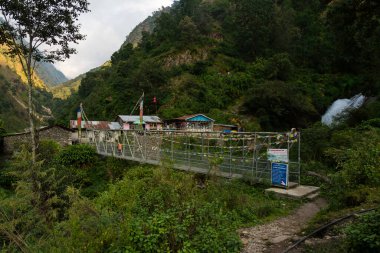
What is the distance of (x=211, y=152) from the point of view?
Answer: 1563cm

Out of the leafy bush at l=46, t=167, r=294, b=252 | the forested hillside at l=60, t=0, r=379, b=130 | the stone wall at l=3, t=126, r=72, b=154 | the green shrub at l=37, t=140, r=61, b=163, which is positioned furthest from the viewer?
the forested hillside at l=60, t=0, r=379, b=130

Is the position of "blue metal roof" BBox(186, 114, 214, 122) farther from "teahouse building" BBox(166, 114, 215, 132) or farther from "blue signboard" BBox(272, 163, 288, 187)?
"blue signboard" BBox(272, 163, 288, 187)

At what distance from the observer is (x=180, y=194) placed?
7254 mm

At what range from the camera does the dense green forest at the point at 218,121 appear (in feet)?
17.0

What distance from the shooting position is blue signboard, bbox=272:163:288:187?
11.6m

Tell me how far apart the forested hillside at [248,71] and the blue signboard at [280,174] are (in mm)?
20921

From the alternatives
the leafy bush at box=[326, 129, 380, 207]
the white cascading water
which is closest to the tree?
the leafy bush at box=[326, 129, 380, 207]

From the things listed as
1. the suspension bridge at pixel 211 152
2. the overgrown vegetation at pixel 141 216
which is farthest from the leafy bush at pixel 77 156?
the overgrown vegetation at pixel 141 216

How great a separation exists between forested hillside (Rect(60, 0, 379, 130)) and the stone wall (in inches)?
460

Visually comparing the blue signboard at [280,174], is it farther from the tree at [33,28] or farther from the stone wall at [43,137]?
the stone wall at [43,137]

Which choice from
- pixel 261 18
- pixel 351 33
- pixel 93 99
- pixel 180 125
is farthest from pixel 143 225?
pixel 93 99

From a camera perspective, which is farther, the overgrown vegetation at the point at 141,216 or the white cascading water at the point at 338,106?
the white cascading water at the point at 338,106

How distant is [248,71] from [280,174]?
34.4 meters

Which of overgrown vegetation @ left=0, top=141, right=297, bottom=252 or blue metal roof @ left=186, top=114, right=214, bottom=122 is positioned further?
blue metal roof @ left=186, top=114, right=214, bottom=122
